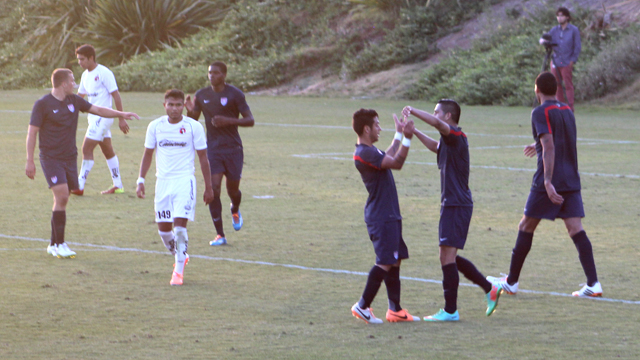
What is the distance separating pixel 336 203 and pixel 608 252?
397cm

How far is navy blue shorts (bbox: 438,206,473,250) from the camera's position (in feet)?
21.2

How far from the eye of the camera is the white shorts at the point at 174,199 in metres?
7.74

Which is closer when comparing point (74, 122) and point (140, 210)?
point (74, 122)

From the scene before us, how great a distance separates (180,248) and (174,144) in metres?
0.84

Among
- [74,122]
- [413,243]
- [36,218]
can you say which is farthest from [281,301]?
[36,218]

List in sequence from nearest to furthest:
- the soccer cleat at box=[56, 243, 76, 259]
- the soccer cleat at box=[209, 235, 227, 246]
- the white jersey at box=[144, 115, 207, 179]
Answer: the white jersey at box=[144, 115, 207, 179] < the soccer cleat at box=[56, 243, 76, 259] < the soccer cleat at box=[209, 235, 227, 246]

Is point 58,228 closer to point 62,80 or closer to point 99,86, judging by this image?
point 62,80

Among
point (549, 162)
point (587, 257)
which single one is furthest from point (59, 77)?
point (587, 257)

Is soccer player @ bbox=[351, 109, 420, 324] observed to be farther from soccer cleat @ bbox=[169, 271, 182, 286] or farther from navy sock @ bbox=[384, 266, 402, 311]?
soccer cleat @ bbox=[169, 271, 182, 286]

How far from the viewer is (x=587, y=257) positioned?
7.20 m

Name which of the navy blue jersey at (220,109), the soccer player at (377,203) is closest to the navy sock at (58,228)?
the navy blue jersey at (220,109)

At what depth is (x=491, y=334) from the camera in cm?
619

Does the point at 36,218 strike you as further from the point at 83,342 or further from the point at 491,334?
the point at 491,334

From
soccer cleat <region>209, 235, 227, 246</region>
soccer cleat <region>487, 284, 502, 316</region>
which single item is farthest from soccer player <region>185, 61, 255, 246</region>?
soccer cleat <region>487, 284, 502, 316</region>
